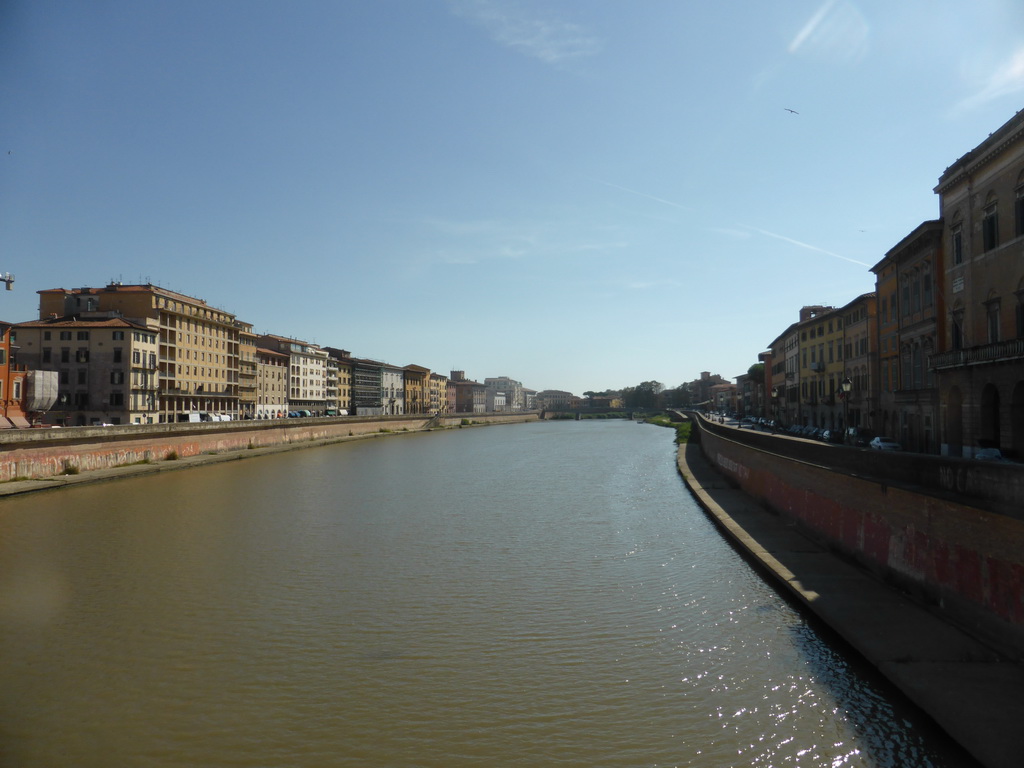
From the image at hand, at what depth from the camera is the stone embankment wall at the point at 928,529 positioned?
29.6ft

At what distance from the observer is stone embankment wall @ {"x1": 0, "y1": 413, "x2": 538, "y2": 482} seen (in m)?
32.6

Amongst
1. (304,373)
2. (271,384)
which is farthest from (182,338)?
(304,373)

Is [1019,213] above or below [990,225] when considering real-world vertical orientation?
below

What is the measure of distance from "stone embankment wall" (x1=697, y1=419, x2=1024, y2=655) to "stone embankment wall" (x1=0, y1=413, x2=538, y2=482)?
108 feet

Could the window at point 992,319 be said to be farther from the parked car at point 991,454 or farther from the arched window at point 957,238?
the parked car at point 991,454

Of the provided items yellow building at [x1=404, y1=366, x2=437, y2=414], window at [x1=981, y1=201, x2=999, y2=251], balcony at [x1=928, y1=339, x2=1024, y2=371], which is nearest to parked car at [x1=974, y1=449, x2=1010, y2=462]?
balcony at [x1=928, y1=339, x2=1024, y2=371]

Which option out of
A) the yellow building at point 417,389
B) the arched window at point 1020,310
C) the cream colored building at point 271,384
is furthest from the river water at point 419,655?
the yellow building at point 417,389

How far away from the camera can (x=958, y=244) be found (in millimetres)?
31906

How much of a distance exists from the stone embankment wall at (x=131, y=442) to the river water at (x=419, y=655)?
491 inches

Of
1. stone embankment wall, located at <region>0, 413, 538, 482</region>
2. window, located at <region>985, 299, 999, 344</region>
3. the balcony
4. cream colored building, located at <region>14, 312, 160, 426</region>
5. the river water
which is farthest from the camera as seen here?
cream colored building, located at <region>14, 312, 160, 426</region>

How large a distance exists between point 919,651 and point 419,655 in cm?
694

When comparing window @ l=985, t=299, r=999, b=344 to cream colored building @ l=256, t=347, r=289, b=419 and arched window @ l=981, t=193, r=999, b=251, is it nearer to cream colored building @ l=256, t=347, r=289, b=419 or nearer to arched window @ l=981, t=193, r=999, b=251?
arched window @ l=981, t=193, r=999, b=251

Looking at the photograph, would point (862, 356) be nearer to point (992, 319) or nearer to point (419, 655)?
point (992, 319)

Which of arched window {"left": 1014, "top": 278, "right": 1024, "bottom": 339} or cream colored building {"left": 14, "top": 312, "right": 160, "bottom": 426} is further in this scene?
cream colored building {"left": 14, "top": 312, "right": 160, "bottom": 426}
